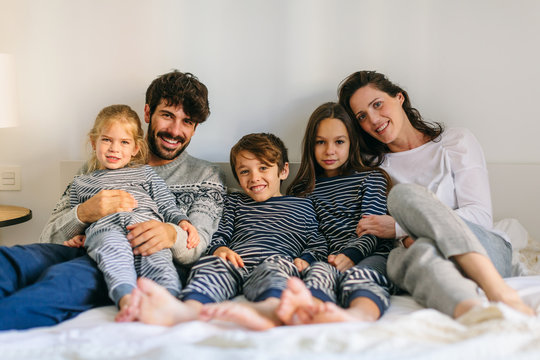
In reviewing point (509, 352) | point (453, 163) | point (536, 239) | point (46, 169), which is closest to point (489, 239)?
point (453, 163)

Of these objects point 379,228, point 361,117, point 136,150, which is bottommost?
point 379,228

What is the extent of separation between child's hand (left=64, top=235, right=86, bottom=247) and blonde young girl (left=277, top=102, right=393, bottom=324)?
691 millimetres

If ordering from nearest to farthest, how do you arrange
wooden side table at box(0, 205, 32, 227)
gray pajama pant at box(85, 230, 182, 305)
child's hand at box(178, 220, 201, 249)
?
1. gray pajama pant at box(85, 230, 182, 305)
2. child's hand at box(178, 220, 201, 249)
3. wooden side table at box(0, 205, 32, 227)

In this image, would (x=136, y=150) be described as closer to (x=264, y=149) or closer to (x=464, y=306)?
(x=264, y=149)

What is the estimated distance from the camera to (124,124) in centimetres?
146

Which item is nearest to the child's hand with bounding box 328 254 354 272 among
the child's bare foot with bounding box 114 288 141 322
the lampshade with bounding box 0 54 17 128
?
the child's bare foot with bounding box 114 288 141 322

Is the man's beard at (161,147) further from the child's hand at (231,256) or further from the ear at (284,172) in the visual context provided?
the child's hand at (231,256)

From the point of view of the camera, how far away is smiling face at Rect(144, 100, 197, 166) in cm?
163

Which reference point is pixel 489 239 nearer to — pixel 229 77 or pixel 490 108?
pixel 490 108

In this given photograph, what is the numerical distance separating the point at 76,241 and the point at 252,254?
531mm

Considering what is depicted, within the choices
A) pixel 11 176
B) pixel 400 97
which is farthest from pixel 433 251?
pixel 11 176

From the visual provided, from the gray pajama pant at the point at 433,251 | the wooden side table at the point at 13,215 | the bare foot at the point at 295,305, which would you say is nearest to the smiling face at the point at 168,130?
the wooden side table at the point at 13,215

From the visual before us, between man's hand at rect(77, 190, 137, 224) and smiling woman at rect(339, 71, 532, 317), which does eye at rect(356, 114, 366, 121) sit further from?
man's hand at rect(77, 190, 137, 224)

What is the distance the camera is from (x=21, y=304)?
949 mm
